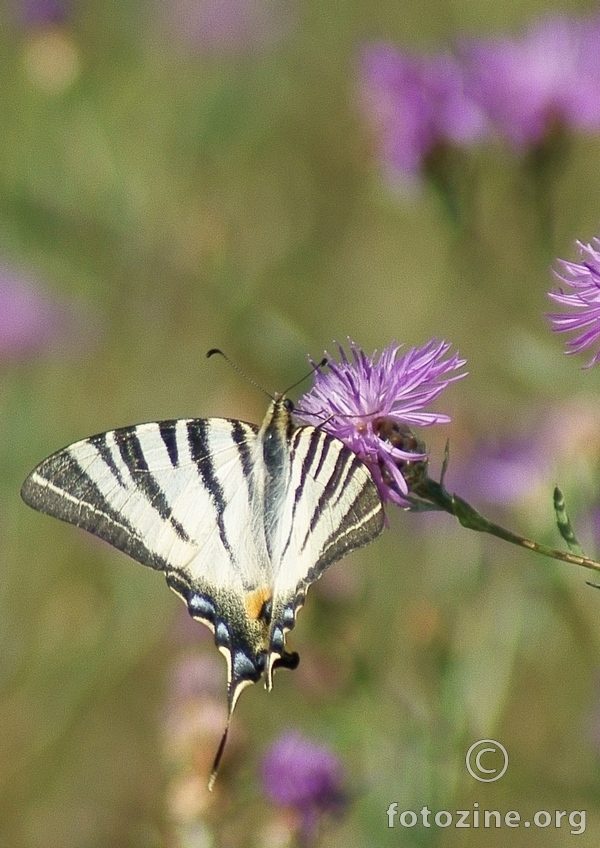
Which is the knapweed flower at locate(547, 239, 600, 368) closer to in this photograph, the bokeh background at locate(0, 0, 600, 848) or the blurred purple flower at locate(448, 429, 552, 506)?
the bokeh background at locate(0, 0, 600, 848)

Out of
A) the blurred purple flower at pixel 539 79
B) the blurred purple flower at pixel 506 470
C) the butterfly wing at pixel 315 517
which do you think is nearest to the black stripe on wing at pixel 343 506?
the butterfly wing at pixel 315 517

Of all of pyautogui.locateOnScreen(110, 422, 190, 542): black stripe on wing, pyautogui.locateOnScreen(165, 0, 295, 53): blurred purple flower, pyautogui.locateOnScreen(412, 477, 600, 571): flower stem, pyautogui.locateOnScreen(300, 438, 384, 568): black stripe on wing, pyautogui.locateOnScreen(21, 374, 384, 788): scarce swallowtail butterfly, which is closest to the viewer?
pyautogui.locateOnScreen(412, 477, 600, 571): flower stem

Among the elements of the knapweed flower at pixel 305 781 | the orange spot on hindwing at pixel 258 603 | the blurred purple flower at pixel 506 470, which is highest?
the blurred purple flower at pixel 506 470

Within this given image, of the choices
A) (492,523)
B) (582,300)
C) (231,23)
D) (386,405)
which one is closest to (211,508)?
(386,405)

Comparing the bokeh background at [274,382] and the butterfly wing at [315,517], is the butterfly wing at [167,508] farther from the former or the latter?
the bokeh background at [274,382]

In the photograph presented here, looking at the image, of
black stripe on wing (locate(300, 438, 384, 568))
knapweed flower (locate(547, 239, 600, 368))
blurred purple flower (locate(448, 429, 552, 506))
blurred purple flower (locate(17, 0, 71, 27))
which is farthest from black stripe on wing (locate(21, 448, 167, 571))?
blurred purple flower (locate(17, 0, 71, 27))

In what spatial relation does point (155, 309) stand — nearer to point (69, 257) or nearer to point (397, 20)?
point (69, 257)

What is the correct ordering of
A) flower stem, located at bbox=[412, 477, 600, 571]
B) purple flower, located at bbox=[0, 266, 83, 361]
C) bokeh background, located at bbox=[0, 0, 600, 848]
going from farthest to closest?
purple flower, located at bbox=[0, 266, 83, 361]
bokeh background, located at bbox=[0, 0, 600, 848]
flower stem, located at bbox=[412, 477, 600, 571]
